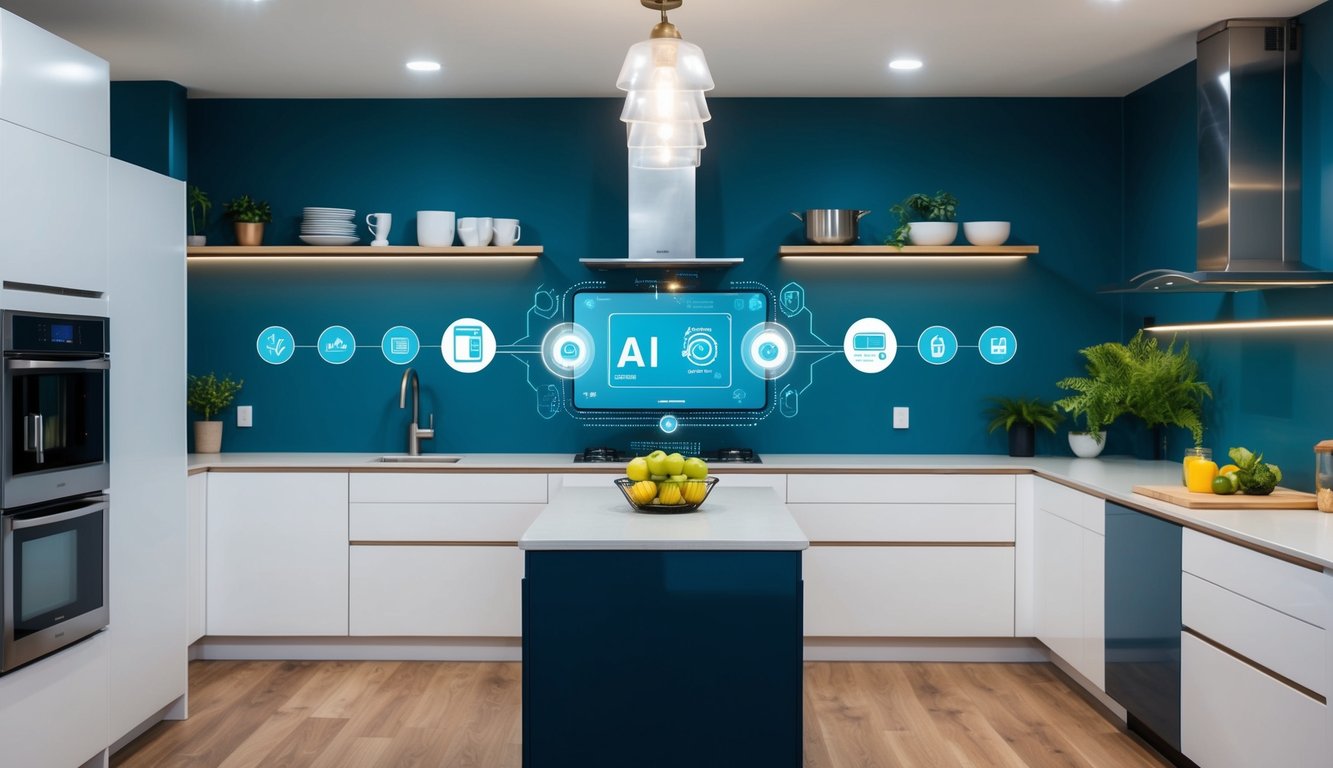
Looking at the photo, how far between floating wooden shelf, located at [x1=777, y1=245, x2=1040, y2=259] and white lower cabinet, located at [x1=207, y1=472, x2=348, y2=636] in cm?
221

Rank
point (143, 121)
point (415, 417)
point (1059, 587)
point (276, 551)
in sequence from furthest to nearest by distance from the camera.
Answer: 1. point (415, 417)
2. point (143, 121)
3. point (276, 551)
4. point (1059, 587)

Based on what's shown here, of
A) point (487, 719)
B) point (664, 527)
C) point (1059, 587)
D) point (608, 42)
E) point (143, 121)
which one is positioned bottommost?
point (487, 719)

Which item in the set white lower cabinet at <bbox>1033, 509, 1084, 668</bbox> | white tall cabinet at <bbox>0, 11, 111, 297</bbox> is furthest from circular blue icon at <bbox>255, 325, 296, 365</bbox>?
white lower cabinet at <bbox>1033, 509, 1084, 668</bbox>

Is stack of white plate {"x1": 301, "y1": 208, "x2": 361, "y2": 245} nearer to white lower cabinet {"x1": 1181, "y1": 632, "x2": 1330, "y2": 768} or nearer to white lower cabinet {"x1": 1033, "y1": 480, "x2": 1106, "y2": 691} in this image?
white lower cabinet {"x1": 1033, "y1": 480, "x2": 1106, "y2": 691}

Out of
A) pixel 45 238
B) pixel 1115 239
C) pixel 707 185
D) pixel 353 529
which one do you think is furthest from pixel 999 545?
pixel 45 238

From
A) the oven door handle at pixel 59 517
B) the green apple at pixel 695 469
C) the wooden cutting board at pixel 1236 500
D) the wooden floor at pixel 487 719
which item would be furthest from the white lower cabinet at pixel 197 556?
the wooden cutting board at pixel 1236 500

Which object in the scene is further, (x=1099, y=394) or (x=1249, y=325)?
(x=1099, y=394)

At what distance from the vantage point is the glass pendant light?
272 cm

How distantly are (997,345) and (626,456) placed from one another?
5.87 ft

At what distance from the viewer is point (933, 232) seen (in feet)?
15.8

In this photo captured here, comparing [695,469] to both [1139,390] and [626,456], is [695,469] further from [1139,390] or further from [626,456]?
[1139,390]

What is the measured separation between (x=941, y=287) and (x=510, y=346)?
2017 millimetres

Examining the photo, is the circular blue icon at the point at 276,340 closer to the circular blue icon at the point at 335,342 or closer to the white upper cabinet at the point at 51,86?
the circular blue icon at the point at 335,342

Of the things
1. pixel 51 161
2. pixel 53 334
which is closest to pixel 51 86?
pixel 51 161
